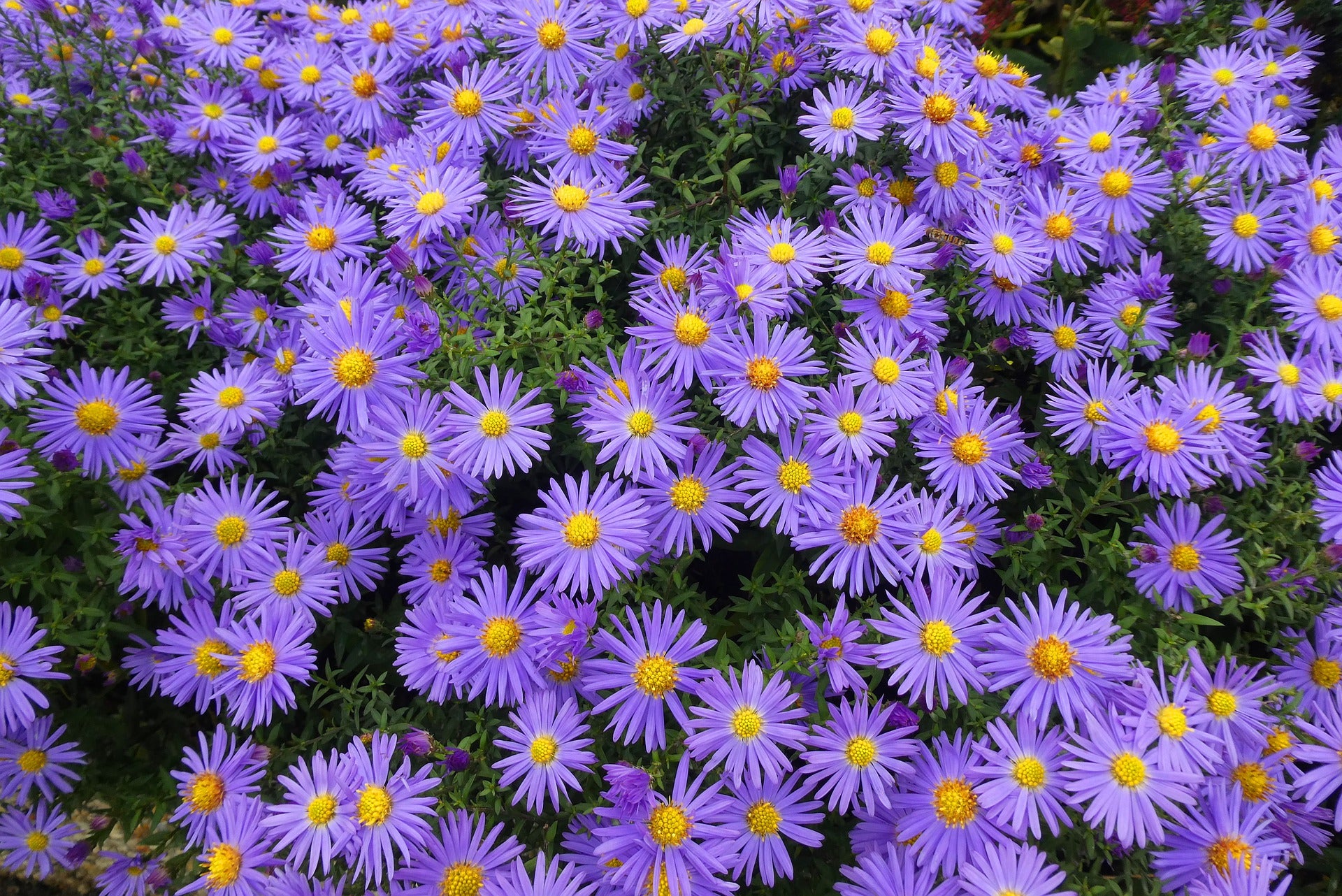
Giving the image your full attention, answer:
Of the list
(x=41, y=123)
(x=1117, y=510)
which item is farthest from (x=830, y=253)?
(x=41, y=123)

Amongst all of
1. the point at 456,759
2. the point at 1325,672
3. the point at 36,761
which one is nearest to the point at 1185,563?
the point at 1325,672

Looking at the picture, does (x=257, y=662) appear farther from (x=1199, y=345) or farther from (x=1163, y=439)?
(x=1199, y=345)

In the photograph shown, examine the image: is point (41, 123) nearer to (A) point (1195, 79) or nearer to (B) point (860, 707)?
(B) point (860, 707)

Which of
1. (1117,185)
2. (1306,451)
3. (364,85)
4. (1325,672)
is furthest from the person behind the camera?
(364,85)

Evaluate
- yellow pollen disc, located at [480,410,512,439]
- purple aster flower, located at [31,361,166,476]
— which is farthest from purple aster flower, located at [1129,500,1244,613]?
purple aster flower, located at [31,361,166,476]

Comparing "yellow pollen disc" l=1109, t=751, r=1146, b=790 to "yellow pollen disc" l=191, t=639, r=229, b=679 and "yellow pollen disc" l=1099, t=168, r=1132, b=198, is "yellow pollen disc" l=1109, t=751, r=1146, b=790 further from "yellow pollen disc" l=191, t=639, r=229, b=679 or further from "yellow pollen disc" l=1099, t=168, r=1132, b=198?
"yellow pollen disc" l=191, t=639, r=229, b=679
